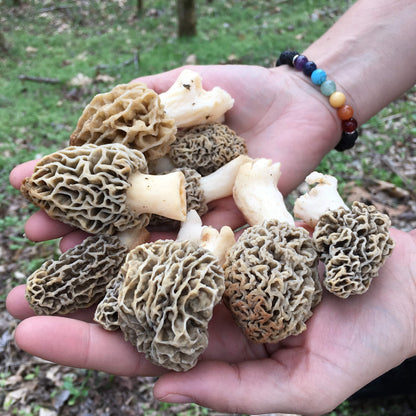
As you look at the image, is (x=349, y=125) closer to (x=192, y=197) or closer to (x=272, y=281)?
(x=192, y=197)

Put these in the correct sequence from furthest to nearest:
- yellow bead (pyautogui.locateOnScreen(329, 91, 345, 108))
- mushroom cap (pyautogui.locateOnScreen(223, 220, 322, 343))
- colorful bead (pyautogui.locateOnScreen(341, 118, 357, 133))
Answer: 1. colorful bead (pyautogui.locateOnScreen(341, 118, 357, 133))
2. yellow bead (pyautogui.locateOnScreen(329, 91, 345, 108))
3. mushroom cap (pyautogui.locateOnScreen(223, 220, 322, 343))

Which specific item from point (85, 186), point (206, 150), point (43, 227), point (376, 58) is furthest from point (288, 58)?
point (43, 227)

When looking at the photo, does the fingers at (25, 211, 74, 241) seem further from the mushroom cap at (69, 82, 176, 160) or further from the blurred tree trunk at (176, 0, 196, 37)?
the blurred tree trunk at (176, 0, 196, 37)

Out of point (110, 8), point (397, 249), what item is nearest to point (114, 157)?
point (397, 249)

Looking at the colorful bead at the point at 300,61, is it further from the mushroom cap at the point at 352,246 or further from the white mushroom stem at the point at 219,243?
the white mushroom stem at the point at 219,243

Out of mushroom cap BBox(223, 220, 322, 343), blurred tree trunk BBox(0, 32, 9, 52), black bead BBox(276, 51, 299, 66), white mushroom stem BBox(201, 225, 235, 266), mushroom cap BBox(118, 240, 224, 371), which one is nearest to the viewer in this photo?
mushroom cap BBox(118, 240, 224, 371)

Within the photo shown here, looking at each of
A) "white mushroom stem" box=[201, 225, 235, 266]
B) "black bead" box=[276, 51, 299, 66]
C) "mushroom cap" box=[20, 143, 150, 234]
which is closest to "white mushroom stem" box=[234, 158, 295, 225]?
"white mushroom stem" box=[201, 225, 235, 266]

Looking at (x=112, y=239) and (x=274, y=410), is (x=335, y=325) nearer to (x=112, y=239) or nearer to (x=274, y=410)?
(x=274, y=410)
